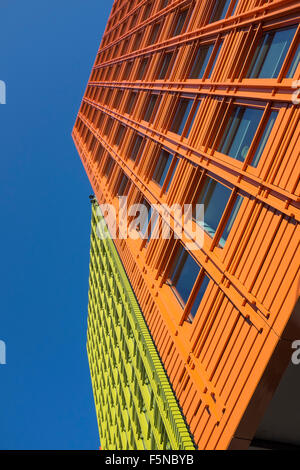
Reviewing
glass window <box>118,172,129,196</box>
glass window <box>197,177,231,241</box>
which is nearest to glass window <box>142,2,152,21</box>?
glass window <box>118,172,129,196</box>

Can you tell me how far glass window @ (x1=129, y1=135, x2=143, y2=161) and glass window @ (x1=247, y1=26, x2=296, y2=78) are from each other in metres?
12.4

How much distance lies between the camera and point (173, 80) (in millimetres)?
18750

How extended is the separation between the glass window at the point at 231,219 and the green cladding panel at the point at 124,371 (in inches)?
263

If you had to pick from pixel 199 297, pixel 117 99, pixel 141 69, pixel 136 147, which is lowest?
pixel 199 297

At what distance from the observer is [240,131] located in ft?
38.9

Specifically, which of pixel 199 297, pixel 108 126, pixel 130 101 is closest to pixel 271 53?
pixel 199 297

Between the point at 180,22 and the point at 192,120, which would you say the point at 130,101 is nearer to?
the point at 180,22

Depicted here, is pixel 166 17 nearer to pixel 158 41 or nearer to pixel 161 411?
pixel 158 41

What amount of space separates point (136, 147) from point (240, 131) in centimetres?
1328

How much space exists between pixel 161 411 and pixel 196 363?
10.4 m

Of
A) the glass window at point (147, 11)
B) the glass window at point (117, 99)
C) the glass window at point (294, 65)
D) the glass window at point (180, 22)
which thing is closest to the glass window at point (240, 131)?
the glass window at point (294, 65)

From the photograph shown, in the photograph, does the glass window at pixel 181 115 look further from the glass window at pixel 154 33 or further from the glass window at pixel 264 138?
the glass window at pixel 154 33

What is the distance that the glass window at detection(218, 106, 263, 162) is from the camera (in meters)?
11.1

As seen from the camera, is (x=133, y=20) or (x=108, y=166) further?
(x=133, y=20)
